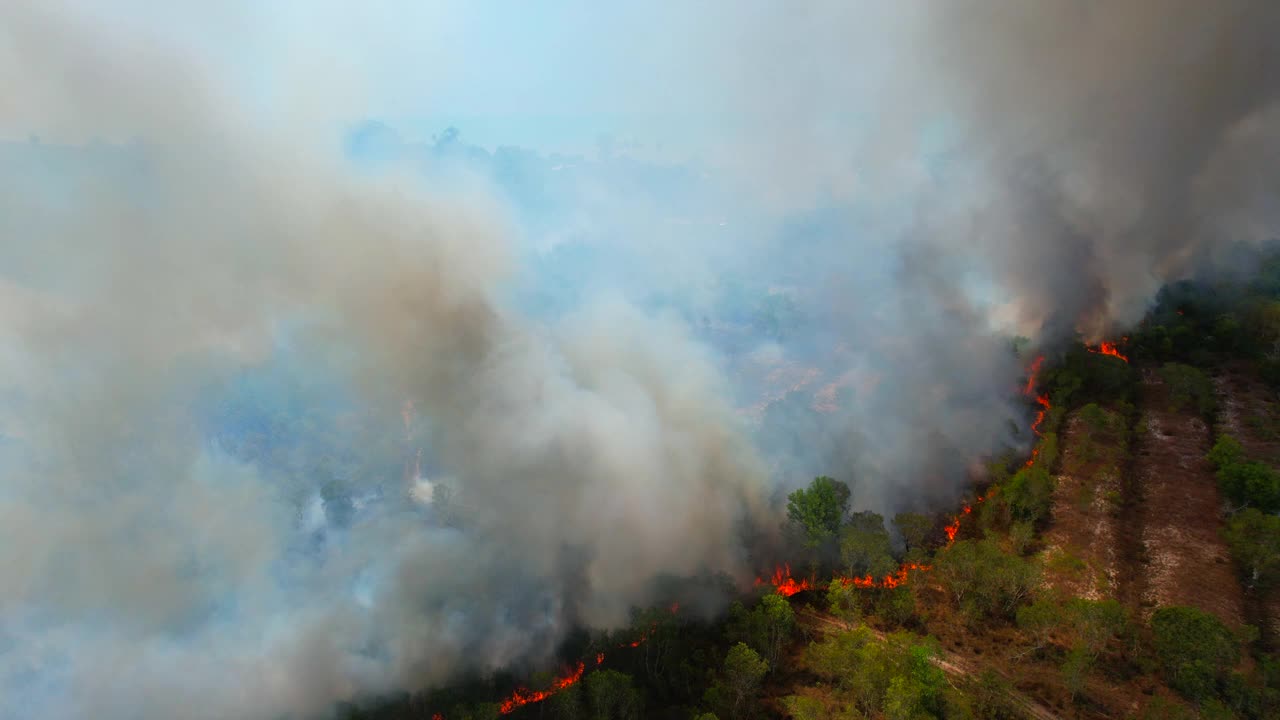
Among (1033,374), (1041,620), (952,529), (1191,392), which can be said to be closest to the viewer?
(1041,620)

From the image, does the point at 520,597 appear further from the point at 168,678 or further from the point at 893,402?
the point at 893,402

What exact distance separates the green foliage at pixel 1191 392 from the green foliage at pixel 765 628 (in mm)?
55615

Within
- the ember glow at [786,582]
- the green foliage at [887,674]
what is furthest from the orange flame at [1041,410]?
the green foliage at [887,674]

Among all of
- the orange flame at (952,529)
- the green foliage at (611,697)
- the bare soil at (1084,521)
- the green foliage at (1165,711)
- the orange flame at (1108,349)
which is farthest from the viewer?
the orange flame at (1108,349)

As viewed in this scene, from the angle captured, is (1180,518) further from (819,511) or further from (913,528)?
(819,511)

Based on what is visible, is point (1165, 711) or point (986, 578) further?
point (986, 578)

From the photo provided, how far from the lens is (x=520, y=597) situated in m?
35.3

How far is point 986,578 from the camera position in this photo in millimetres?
37062

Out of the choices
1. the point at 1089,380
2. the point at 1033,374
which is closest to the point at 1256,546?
the point at 1089,380

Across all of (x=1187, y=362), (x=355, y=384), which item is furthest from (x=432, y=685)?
(x=1187, y=362)

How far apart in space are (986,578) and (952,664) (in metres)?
6.00

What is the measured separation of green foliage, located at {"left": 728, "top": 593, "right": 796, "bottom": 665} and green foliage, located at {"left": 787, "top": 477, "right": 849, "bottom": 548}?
707 cm

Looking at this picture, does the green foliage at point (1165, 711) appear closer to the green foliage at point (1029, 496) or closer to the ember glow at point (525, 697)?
the green foliage at point (1029, 496)

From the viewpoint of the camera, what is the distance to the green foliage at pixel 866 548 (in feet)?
126
